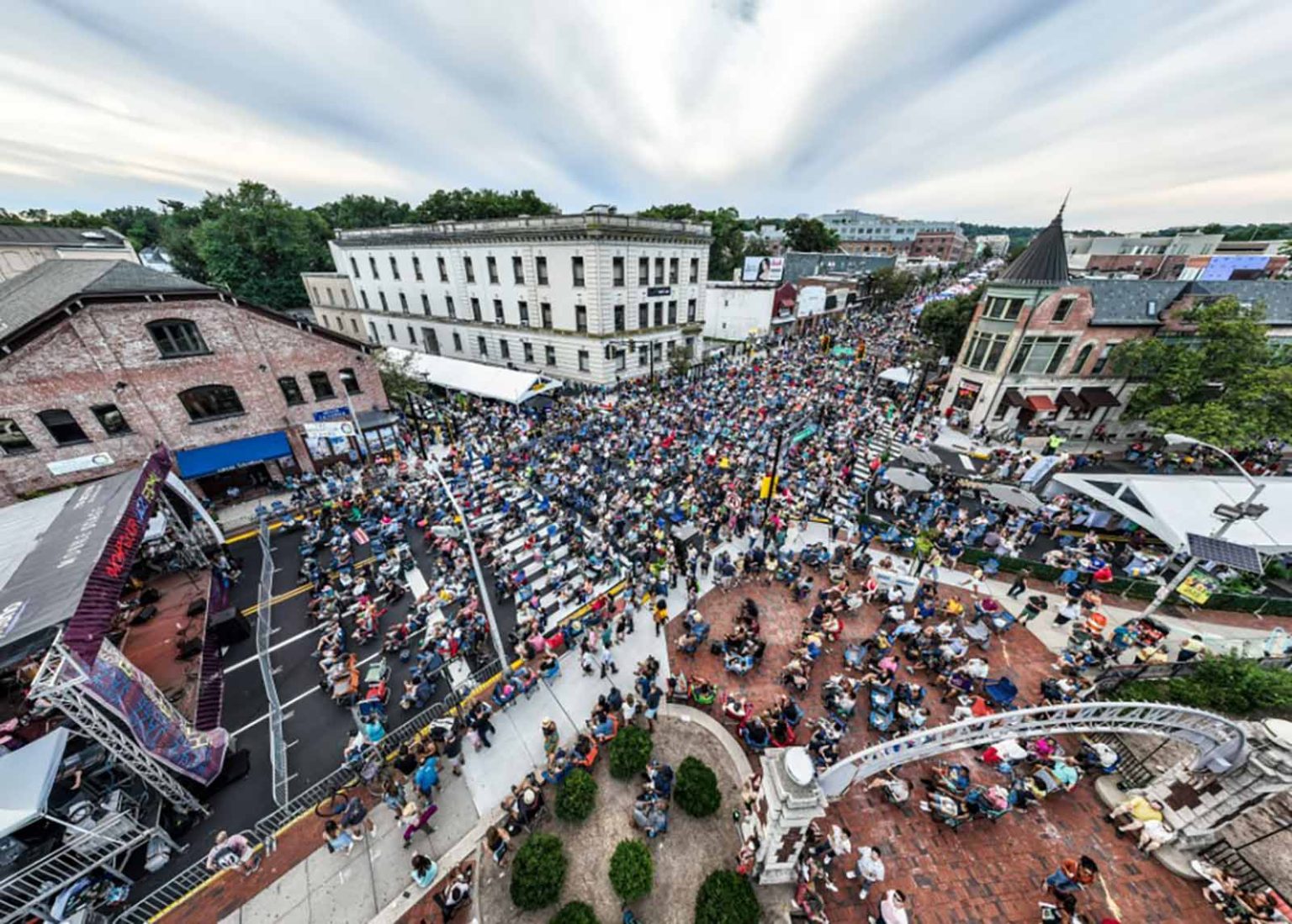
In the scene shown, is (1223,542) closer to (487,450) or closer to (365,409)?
(487,450)

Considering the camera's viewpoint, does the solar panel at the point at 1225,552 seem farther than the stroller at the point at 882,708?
Yes

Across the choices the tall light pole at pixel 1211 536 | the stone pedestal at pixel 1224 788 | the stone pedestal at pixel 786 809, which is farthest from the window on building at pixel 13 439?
the tall light pole at pixel 1211 536

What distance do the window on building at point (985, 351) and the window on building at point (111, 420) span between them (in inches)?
1868

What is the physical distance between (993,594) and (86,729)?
25650 millimetres

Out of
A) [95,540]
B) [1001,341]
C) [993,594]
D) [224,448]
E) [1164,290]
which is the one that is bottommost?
[993,594]

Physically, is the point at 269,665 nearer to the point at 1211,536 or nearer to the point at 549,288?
the point at 549,288

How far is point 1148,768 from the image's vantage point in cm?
1030

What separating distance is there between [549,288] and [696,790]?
32.1 metres

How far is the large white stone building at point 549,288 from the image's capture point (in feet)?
102

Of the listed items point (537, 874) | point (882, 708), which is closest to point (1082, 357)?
point (882, 708)

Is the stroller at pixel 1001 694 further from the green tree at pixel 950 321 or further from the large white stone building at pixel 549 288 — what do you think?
the green tree at pixel 950 321

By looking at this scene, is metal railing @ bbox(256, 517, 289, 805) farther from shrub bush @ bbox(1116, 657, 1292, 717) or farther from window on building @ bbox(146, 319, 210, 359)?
shrub bush @ bbox(1116, 657, 1292, 717)

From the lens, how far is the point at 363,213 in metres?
71.4

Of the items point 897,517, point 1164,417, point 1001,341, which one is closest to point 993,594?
point 897,517
